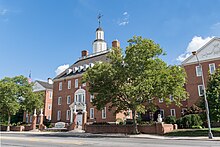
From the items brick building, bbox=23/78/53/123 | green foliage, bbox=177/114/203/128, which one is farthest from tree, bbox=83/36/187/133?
brick building, bbox=23/78/53/123

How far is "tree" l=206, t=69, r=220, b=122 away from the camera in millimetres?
22453

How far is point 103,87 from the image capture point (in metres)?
26.7

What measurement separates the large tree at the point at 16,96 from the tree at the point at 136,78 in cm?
2007

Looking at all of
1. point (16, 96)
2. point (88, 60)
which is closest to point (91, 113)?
point (88, 60)

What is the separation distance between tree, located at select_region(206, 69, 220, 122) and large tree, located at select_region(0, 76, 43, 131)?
32.3 metres

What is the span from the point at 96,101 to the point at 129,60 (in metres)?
6.62

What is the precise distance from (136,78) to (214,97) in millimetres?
8399

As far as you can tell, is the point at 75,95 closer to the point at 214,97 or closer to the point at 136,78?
the point at 136,78

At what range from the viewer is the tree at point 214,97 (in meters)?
22.5

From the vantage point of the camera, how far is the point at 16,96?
42875 mm

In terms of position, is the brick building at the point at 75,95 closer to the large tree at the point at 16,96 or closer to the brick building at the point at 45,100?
the large tree at the point at 16,96

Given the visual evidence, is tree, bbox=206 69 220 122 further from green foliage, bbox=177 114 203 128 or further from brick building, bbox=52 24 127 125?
brick building, bbox=52 24 127 125

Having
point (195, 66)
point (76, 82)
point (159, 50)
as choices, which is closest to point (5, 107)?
point (76, 82)

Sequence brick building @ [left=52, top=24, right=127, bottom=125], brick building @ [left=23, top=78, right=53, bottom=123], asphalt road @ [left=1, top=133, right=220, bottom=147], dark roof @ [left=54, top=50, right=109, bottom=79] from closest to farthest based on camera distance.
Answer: asphalt road @ [left=1, top=133, right=220, bottom=147]
brick building @ [left=52, top=24, right=127, bottom=125]
dark roof @ [left=54, top=50, right=109, bottom=79]
brick building @ [left=23, top=78, right=53, bottom=123]
